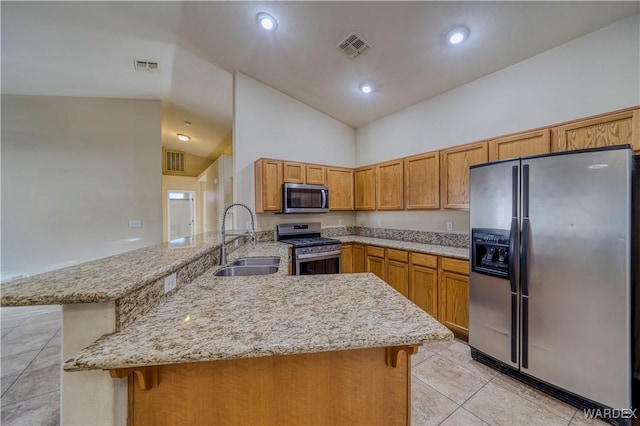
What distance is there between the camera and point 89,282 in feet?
2.74

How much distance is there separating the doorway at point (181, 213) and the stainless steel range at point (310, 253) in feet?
18.1

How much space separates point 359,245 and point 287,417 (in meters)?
2.87

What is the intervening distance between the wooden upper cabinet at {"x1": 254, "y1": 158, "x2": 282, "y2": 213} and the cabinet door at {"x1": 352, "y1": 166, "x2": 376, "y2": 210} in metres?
1.45

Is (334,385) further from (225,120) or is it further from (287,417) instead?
(225,120)

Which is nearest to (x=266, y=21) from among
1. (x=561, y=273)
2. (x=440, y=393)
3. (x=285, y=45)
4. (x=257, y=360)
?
(x=285, y=45)

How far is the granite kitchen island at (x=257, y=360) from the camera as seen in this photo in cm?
73

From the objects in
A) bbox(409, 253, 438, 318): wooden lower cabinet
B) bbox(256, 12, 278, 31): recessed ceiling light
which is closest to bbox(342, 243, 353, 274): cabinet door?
bbox(409, 253, 438, 318): wooden lower cabinet

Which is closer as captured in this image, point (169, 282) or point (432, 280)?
point (169, 282)

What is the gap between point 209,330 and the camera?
82cm

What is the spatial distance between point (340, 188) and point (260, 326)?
3.36 m

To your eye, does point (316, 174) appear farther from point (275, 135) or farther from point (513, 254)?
point (513, 254)

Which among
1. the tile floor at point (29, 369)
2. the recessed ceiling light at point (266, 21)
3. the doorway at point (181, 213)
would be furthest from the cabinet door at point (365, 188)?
the doorway at point (181, 213)

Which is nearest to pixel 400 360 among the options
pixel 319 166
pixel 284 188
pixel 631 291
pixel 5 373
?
pixel 631 291

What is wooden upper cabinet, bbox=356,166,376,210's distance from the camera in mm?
3857
